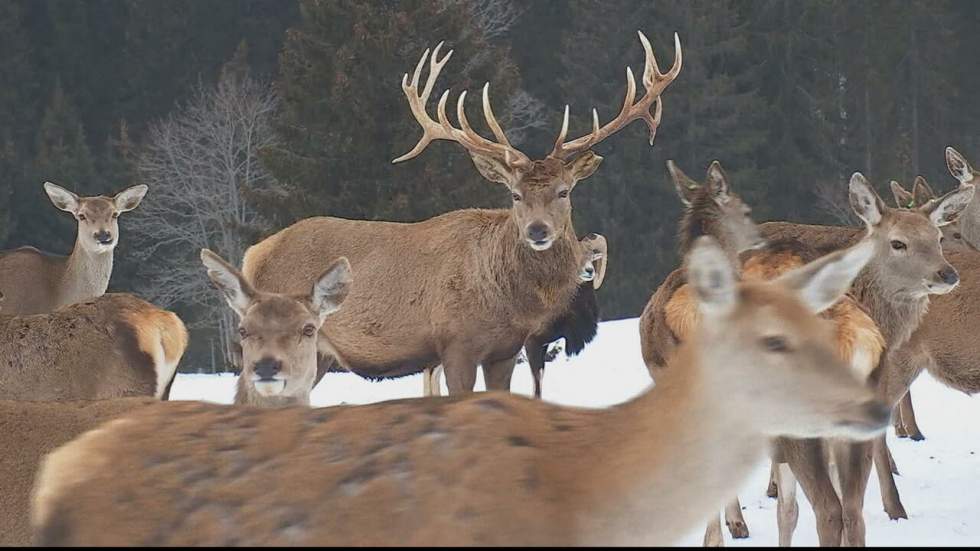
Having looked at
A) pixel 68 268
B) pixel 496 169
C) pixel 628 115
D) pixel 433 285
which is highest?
pixel 628 115

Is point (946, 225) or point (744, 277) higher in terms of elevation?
point (946, 225)

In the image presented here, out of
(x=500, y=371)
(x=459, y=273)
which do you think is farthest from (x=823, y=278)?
(x=459, y=273)

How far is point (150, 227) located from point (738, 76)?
16.8 m

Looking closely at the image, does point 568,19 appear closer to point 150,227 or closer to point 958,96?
point 958,96

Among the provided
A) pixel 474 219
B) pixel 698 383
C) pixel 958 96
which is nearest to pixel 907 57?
pixel 958 96

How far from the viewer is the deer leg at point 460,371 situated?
31.7 ft

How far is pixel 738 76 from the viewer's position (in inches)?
1639

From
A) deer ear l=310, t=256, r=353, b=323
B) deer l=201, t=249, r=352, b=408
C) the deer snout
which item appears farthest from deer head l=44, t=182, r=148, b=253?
deer l=201, t=249, r=352, b=408

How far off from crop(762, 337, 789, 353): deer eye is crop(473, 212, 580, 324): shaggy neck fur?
6.18 meters

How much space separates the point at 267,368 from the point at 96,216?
9.61 metres

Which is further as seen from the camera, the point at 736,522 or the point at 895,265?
the point at 895,265

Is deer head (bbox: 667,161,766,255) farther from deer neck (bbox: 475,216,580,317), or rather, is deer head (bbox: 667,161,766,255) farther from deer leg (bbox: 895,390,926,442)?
deer leg (bbox: 895,390,926,442)

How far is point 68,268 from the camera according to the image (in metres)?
15.3

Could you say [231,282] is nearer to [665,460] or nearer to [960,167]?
[665,460]
